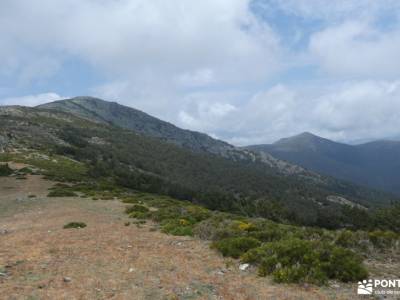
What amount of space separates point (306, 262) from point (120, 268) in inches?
205

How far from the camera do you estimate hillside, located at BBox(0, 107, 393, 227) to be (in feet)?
268

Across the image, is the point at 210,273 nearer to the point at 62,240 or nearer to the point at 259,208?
the point at 62,240

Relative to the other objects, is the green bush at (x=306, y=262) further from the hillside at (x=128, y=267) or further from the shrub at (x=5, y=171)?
the shrub at (x=5, y=171)

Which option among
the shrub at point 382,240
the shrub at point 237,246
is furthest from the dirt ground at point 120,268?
the shrub at point 382,240

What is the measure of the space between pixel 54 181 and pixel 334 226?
8433 centimetres

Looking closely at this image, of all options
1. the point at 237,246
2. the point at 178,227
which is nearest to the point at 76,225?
the point at 178,227

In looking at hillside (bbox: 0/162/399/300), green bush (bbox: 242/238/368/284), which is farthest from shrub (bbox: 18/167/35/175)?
green bush (bbox: 242/238/368/284)

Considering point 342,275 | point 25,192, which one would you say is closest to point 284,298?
point 342,275

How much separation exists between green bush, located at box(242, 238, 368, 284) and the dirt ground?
0.38m

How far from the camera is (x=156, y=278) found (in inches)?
384

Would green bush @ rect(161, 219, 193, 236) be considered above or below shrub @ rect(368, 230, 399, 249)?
below

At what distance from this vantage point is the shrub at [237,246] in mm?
11994

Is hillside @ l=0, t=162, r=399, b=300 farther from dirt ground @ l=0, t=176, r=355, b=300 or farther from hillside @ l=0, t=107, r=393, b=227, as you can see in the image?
hillside @ l=0, t=107, r=393, b=227

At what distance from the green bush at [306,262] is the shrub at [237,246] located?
0.75 meters
